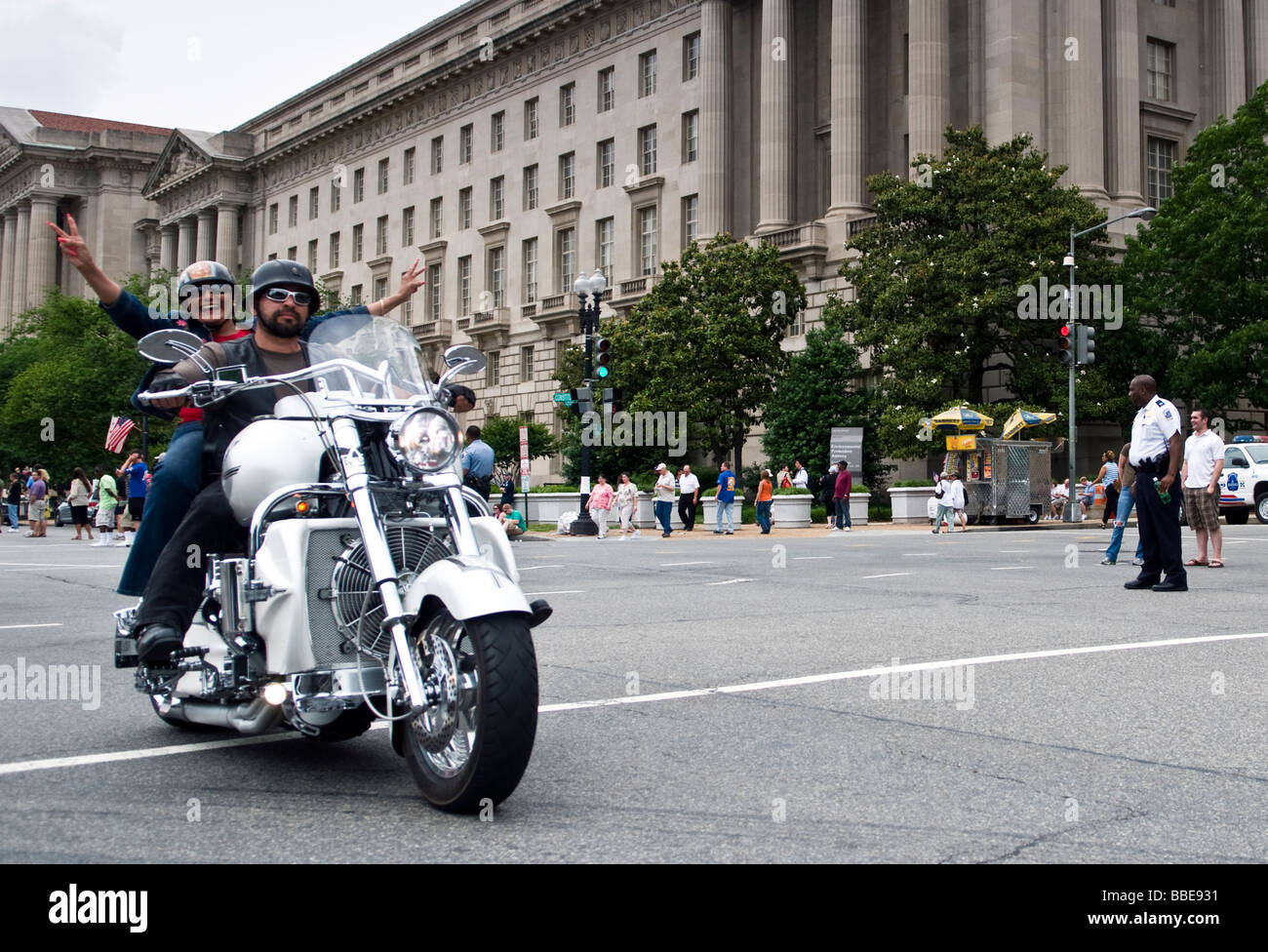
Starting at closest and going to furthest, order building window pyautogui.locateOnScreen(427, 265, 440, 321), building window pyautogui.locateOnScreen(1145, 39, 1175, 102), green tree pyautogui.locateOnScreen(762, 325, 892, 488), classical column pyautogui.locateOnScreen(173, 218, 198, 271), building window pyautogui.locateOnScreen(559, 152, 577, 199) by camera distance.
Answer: green tree pyautogui.locateOnScreen(762, 325, 892, 488) → building window pyautogui.locateOnScreen(1145, 39, 1175, 102) → building window pyautogui.locateOnScreen(559, 152, 577, 199) → building window pyautogui.locateOnScreen(427, 265, 440, 321) → classical column pyautogui.locateOnScreen(173, 218, 198, 271)

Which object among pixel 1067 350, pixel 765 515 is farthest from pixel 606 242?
pixel 765 515

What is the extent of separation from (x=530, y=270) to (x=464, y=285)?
18.9 ft

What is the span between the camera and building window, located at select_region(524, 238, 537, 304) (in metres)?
66.6

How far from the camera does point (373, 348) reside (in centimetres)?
535

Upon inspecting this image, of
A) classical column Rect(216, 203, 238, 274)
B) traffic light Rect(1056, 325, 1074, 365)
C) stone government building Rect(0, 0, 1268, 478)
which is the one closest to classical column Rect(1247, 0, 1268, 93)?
stone government building Rect(0, 0, 1268, 478)

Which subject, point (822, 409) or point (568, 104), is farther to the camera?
point (568, 104)

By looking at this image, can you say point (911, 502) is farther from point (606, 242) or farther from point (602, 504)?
point (606, 242)

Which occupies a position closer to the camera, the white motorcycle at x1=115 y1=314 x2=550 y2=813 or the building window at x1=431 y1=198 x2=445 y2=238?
the white motorcycle at x1=115 y1=314 x2=550 y2=813

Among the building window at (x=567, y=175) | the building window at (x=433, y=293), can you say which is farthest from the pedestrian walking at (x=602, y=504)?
the building window at (x=433, y=293)

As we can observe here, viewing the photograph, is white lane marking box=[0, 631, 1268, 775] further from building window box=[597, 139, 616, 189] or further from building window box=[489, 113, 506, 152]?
building window box=[489, 113, 506, 152]

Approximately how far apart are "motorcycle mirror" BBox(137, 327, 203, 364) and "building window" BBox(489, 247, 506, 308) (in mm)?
63744

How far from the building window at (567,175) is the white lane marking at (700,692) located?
5686 centimetres

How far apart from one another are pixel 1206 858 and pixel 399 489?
283 centimetres
